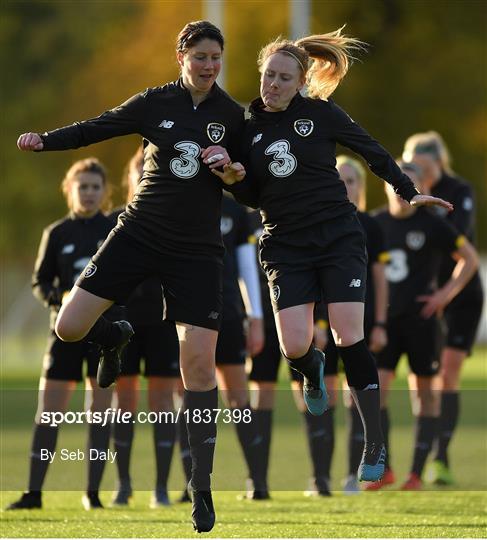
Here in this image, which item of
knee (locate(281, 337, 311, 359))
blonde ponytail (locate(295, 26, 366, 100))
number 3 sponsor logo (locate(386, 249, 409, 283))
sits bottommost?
knee (locate(281, 337, 311, 359))

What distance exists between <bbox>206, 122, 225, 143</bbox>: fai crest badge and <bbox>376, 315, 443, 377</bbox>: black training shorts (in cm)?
352

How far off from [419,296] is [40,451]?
3.20 metres

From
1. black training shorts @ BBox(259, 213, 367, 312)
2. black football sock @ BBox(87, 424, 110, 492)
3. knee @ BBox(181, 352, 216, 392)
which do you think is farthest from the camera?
black football sock @ BBox(87, 424, 110, 492)

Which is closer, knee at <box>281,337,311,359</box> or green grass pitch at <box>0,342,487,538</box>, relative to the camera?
knee at <box>281,337,311,359</box>

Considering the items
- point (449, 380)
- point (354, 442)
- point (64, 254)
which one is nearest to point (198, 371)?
point (64, 254)

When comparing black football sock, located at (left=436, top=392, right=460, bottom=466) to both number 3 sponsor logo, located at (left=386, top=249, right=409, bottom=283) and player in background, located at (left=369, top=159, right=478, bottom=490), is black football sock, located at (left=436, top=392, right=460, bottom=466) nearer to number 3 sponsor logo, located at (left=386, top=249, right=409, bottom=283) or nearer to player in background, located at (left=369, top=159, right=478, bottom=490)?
player in background, located at (left=369, top=159, right=478, bottom=490)

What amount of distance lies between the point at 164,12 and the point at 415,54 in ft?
20.6

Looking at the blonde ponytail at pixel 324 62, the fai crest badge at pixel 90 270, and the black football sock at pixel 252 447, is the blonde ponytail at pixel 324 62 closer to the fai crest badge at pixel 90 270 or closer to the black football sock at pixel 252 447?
the fai crest badge at pixel 90 270

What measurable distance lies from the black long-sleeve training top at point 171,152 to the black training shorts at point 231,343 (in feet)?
6.87

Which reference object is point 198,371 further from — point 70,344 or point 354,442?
point 354,442

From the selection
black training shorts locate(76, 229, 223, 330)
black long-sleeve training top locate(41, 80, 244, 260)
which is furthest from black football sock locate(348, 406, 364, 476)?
black long-sleeve training top locate(41, 80, 244, 260)

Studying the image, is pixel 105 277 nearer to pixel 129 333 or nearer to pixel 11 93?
pixel 129 333

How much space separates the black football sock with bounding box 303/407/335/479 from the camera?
34.0ft

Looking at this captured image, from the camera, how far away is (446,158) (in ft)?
38.5
